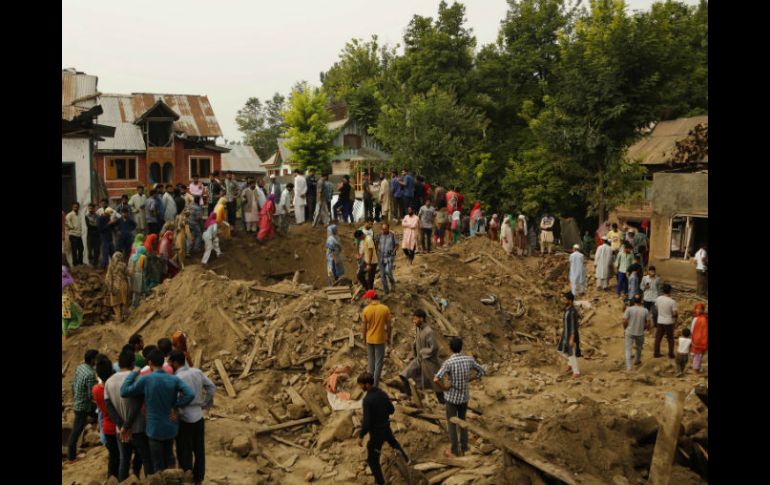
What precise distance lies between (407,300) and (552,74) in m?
27.4

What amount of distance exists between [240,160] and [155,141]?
14.4 metres

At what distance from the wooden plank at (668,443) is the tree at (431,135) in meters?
25.5

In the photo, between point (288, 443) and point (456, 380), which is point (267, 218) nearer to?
point (288, 443)

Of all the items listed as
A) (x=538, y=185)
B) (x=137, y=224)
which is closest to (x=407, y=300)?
(x=137, y=224)

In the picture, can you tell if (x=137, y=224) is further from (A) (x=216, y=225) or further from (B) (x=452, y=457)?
(B) (x=452, y=457)

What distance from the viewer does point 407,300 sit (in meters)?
16.8

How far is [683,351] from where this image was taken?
14.8 m

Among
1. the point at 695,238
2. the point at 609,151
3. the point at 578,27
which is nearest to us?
the point at 695,238

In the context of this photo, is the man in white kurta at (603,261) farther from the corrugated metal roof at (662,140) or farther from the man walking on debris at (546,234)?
the corrugated metal roof at (662,140)

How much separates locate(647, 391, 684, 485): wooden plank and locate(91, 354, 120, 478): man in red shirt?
7226 millimetres

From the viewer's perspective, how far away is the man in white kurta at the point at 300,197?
902 inches

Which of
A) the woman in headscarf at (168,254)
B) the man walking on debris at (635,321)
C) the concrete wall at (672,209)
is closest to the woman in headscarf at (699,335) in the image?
the man walking on debris at (635,321)

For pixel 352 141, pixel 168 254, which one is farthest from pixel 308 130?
pixel 168 254

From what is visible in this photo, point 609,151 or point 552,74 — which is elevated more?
point 552,74
